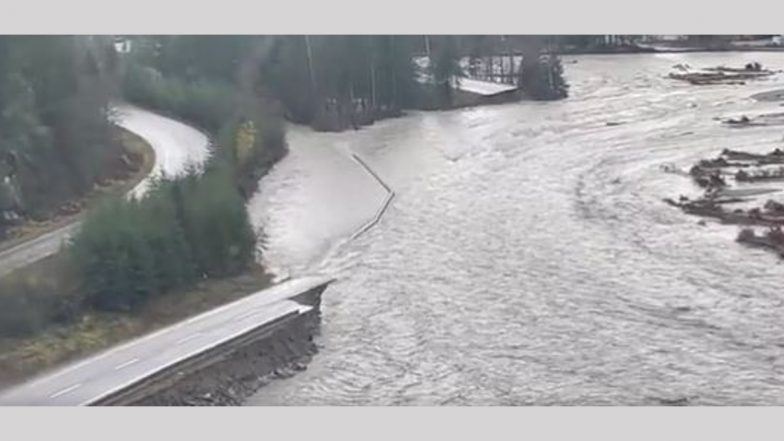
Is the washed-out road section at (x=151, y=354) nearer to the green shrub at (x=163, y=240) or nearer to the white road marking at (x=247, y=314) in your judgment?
the white road marking at (x=247, y=314)

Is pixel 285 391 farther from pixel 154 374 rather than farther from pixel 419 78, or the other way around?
pixel 419 78

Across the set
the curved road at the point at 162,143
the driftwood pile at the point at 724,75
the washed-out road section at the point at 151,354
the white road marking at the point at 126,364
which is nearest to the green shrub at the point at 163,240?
the curved road at the point at 162,143

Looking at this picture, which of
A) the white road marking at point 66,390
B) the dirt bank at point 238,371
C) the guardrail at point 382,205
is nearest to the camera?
the white road marking at point 66,390

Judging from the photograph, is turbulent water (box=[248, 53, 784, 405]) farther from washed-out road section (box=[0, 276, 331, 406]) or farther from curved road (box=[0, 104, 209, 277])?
curved road (box=[0, 104, 209, 277])

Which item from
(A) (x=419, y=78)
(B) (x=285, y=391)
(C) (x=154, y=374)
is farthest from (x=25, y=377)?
(A) (x=419, y=78)

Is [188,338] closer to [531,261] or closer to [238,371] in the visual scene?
[238,371]

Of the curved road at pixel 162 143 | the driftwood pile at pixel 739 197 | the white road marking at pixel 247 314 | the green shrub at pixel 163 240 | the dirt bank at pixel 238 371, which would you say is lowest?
Answer: the driftwood pile at pixel 739 197

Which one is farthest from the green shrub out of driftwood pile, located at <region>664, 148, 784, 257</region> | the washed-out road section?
driftwood pile, located at <region>664, 148, 784, 257</region>

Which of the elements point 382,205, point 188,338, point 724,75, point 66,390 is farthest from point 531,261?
point 724,75
